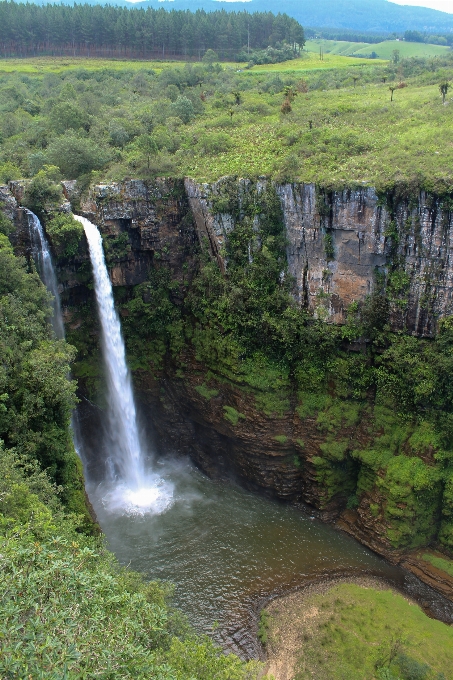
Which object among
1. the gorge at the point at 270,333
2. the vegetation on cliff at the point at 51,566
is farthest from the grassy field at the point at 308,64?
the vegetation on cliff at the point at 51,566

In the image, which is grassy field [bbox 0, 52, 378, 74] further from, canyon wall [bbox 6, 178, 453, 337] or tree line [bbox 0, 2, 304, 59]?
canyon wall [bbox 6, 178, 453, 337]

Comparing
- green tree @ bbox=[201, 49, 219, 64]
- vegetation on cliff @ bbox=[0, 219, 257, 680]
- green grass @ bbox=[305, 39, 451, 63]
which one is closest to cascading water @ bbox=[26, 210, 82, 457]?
vegetation on cliff @ bbox=[0, 219, 257, 680]

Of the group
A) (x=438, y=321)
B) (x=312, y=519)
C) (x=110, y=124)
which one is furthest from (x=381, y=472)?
(x=110, y=124)

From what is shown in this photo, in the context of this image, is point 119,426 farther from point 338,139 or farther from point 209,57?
point 209,57

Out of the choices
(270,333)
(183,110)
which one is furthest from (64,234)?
(183,110)

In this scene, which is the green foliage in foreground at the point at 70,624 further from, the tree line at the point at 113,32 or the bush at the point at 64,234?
the tree line at the point at 113,32

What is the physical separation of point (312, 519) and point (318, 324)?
9574 millimetres

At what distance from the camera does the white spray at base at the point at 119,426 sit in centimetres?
2648

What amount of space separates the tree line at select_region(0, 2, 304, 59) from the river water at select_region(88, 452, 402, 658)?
5221cm

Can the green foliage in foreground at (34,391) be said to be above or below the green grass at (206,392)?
above

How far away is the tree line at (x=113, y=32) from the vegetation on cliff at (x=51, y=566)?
4601 cm

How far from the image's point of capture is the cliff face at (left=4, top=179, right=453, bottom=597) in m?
23.6

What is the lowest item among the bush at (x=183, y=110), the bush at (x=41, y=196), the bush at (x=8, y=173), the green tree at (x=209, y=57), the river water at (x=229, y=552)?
the river water at (x=229, y=552)

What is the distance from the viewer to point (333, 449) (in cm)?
2572
